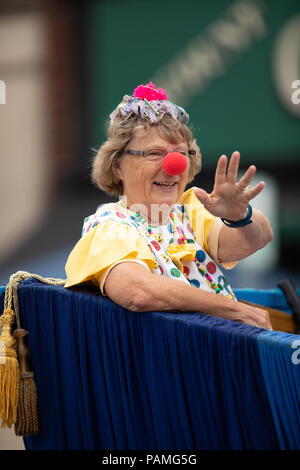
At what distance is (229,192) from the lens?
1.63m

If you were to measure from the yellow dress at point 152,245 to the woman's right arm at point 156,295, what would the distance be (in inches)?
1.7

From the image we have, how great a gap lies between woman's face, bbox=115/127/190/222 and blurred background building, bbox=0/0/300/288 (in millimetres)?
3350

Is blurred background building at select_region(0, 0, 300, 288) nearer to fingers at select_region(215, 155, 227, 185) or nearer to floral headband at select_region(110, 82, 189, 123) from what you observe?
floral headband at select_region(110, 82, 189, 123)

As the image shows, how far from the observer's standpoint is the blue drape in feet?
4.17

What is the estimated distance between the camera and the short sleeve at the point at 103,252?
5.21 ft

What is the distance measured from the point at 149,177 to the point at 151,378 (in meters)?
0.57

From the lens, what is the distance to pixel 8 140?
6.11 meters

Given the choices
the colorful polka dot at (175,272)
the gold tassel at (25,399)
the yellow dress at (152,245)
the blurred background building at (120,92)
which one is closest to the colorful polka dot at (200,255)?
the yellow dress at (152,245)

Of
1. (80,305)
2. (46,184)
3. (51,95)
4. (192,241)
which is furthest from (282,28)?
(80,305)

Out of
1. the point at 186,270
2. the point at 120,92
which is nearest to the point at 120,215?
the point at 186,270
